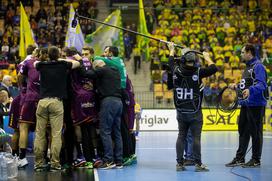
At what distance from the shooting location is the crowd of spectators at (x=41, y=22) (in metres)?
27.5

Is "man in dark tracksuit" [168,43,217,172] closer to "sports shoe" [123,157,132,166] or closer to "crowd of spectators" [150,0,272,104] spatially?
"sports shoe" [123,157,132,166]

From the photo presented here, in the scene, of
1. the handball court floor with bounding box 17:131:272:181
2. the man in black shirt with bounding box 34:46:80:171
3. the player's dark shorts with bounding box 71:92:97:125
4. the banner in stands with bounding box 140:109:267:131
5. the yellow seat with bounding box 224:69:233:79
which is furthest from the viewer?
the yellow seat with bounding box 224:69:233:79

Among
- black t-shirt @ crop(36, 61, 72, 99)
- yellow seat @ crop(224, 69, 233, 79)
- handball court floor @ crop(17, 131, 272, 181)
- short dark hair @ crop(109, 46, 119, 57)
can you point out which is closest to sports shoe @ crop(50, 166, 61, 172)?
handball court floor @ crop(17, 131, 272, 181)

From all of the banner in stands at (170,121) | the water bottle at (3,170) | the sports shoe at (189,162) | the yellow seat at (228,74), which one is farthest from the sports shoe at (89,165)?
the yellow seat at (228,74)

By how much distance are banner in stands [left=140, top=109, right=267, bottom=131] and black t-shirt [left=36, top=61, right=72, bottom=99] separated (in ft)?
39.1

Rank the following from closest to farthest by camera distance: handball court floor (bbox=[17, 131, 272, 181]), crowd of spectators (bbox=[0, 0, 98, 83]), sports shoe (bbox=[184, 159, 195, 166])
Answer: handball court floor (bbox=[17, 131, 272, 181])
sports shoe (bbox=[184, 159, 195, 166])
crowd of spectators (bbox=[0, 0, 98, 83])

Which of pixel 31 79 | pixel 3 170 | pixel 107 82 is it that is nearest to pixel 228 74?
pixel 107 82

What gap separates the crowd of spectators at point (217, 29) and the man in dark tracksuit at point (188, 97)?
15.0 metres

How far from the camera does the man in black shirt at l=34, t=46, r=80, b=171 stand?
30.3ft

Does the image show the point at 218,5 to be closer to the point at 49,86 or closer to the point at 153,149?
the point at 153,149

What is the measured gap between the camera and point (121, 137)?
33.7ft

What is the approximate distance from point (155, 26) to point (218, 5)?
13.6 feet

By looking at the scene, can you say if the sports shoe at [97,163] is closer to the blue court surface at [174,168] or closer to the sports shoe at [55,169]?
the blue court surface at [174,168]

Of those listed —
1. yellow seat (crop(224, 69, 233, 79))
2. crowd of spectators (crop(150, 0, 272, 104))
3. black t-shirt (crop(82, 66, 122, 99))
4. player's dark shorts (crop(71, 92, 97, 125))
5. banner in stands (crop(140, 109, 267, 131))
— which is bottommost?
banner in stands (crop(140, 109, 267, 131))
